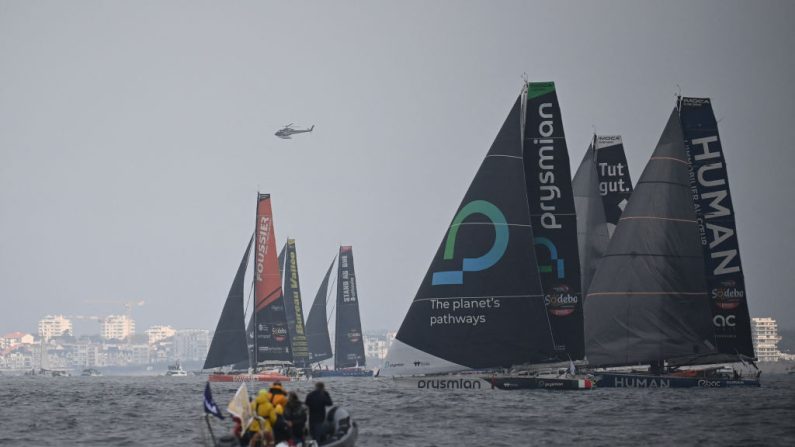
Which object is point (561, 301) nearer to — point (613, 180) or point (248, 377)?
point (613, 180)

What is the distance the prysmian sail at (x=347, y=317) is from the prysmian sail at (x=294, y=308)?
39.4ft

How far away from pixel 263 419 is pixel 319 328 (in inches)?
3843

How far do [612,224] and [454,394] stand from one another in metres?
15.4

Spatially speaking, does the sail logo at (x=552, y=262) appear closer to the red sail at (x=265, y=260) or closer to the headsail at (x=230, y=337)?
the red sail at (x=265, y=260)

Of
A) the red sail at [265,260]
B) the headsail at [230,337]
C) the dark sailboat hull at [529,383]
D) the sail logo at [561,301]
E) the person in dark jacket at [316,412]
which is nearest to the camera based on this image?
the person in dark jacket at [316,412]

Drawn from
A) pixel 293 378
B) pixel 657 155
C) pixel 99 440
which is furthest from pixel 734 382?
pixel 293 378

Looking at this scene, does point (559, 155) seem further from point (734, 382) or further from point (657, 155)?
point (734, 382)

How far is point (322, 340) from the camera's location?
124 meters

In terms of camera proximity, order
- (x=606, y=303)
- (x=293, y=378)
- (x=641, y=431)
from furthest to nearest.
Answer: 1. (x=293, y=378)
2. (x=606, y=303)
3. (x=641, y=431)

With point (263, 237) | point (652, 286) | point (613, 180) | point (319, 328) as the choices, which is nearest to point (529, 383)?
point (652, 286)

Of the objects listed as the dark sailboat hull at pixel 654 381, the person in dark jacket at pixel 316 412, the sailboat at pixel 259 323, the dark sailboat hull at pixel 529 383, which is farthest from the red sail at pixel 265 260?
the person in dark jacket at pixel 316 412

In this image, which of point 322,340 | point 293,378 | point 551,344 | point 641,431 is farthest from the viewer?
point 322,340

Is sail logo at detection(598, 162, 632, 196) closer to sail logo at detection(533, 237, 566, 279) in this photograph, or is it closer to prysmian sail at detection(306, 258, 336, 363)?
sail logo at detection(533, 237, 566, 279)

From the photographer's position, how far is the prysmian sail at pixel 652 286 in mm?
56281
